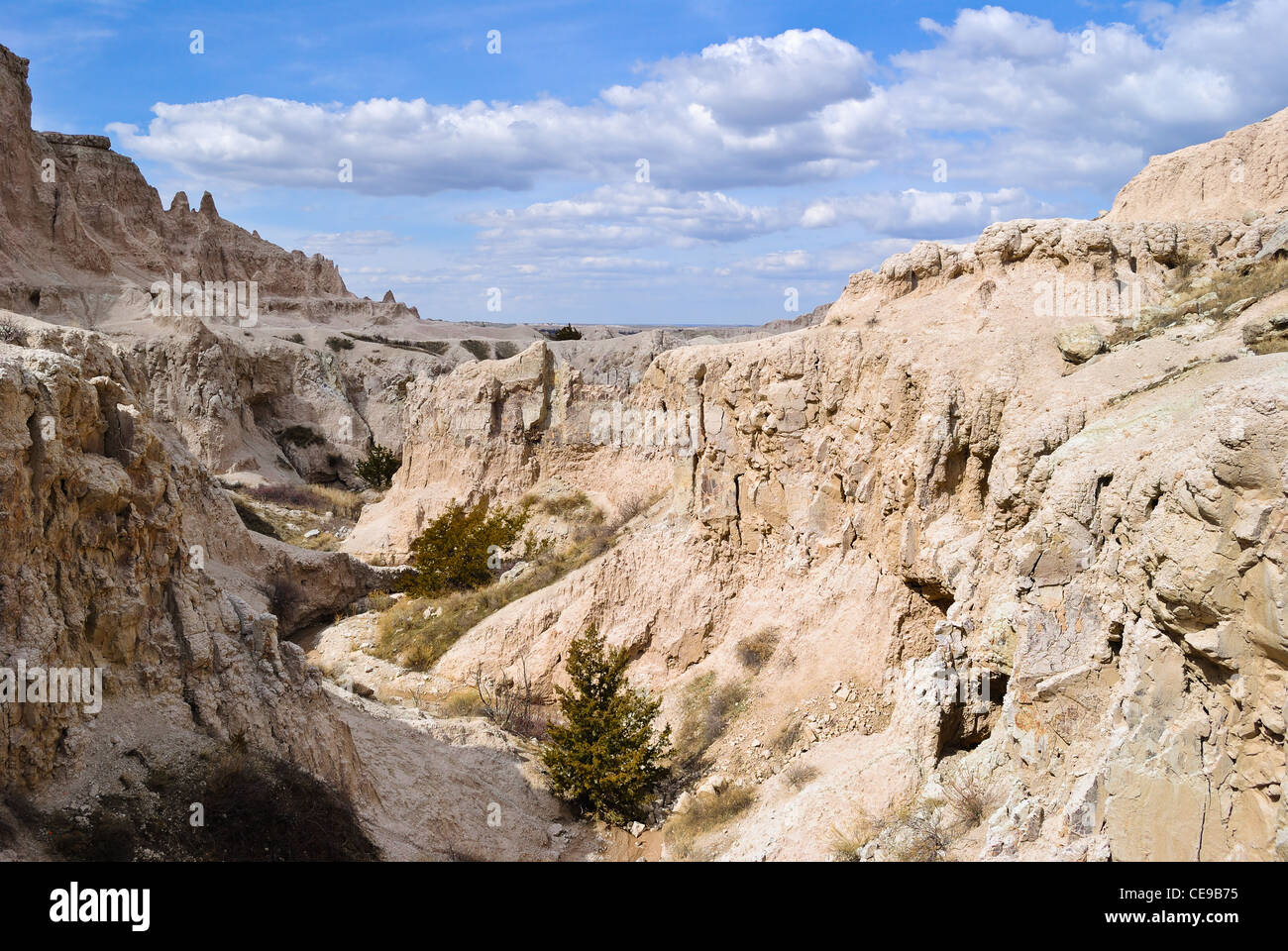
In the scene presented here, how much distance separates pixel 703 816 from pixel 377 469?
27.4 m

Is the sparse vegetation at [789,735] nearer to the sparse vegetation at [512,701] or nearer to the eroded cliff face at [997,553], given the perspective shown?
the eroded cliff face at [997,553]

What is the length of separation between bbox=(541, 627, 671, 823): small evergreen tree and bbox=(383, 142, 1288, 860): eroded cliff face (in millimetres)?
1444

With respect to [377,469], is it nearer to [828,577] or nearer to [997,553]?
[828,577]

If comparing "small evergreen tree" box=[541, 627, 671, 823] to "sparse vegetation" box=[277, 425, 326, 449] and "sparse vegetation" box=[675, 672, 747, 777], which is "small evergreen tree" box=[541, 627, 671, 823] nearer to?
"sparse vegetation" box=[675, 672, 747, 777]

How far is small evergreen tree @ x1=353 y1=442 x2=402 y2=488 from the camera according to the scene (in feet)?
124

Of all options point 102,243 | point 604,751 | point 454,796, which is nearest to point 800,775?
point 604,751

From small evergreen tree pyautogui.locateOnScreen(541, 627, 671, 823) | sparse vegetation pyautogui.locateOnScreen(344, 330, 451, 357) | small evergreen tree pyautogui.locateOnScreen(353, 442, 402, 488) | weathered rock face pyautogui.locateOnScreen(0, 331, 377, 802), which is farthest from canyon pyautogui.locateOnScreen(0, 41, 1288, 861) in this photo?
sparse vegetation pyautogui.locateOnScreen(344, 330, 451, 357)

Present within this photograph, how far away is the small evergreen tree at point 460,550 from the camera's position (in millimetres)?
23844

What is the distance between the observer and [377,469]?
37.9 meters

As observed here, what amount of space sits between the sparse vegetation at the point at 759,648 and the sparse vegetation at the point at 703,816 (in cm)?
280

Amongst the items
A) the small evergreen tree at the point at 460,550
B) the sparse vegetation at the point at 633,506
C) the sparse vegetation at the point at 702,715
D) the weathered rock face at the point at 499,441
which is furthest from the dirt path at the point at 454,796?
the weathered rock face at the point at 499,441
